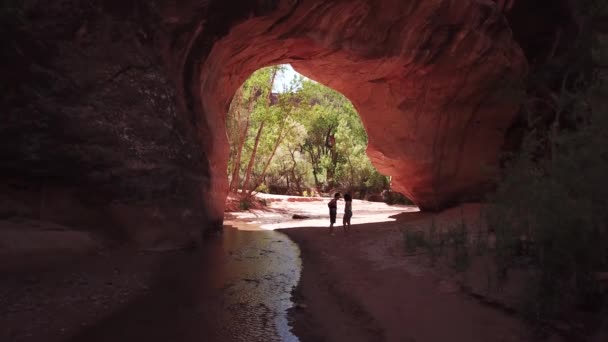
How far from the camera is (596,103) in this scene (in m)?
5.22

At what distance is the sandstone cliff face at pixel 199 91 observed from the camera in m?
7.25

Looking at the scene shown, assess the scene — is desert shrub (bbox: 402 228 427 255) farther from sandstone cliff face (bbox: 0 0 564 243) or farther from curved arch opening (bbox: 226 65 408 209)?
curved arch opening (bbox: 226 65 408 209)

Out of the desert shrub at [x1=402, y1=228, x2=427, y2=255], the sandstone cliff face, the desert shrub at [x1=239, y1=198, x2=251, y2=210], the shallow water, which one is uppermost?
the sandstone cliff face

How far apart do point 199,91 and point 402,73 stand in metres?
7.77

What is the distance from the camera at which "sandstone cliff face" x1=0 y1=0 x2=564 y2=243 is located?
23.8 ft

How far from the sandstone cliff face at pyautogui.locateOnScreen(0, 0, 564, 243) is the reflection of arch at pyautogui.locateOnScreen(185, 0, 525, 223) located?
4 cm

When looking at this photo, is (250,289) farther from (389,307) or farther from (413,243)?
(413,243)

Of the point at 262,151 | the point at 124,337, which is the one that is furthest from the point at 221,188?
the point at 262,151

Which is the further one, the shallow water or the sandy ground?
the shallow water

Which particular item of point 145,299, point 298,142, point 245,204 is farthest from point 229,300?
point 298,142

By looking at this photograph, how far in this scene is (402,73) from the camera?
1539cm

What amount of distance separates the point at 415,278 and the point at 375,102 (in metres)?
11.7

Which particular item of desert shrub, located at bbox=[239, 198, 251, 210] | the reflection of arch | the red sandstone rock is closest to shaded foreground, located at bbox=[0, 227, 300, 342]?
the reflection of arch

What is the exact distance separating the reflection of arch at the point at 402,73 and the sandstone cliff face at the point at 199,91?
0.04 metres
